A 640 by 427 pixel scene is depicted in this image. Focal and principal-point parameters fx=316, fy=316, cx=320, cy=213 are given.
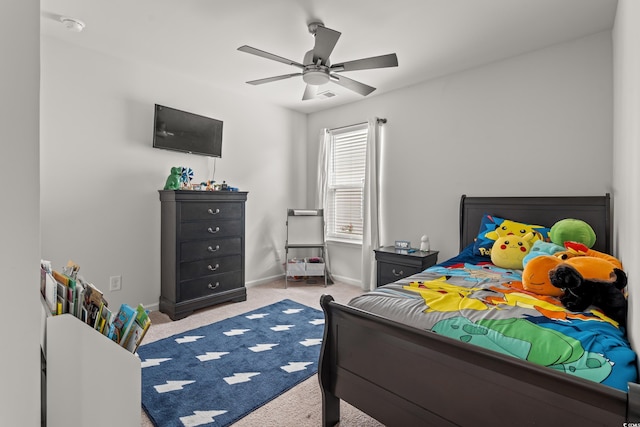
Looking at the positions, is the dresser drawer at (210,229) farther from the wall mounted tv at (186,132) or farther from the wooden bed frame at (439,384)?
the wooden bed frame at (439,384)

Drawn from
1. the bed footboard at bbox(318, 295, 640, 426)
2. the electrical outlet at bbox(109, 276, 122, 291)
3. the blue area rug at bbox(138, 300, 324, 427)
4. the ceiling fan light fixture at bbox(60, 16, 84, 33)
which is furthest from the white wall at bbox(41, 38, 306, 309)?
the bed footboard at bbox(318, 295, 640, 426)

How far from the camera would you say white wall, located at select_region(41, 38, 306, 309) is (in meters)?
2.75

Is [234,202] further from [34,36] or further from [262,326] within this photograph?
[34,36]

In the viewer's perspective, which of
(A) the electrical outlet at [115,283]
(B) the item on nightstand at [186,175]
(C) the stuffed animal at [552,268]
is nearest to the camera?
(C) the stuffed animal at [552,268]

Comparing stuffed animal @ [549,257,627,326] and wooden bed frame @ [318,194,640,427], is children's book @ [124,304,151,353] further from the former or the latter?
stuffed animal @ [549,257,627,326]

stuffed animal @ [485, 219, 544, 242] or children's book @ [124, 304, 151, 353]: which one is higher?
stuffed animal @ [485, 219, 544, 242]

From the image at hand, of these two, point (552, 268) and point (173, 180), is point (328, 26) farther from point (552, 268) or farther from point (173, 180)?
point (552, 268)

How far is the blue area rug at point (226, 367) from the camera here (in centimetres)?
179

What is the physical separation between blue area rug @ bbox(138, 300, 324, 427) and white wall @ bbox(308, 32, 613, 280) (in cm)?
182

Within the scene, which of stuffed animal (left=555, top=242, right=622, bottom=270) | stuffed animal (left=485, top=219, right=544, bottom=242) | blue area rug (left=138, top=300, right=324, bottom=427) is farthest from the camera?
stuffed animal (left=485, top=219, right=544, bottom=242)

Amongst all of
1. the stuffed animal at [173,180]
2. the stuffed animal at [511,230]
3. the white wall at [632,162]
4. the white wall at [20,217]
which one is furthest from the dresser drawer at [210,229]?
the white wall at [632,162]

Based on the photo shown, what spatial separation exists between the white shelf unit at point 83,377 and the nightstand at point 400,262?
264 centimetres

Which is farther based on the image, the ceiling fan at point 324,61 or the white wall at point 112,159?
the white wall at point 112,159

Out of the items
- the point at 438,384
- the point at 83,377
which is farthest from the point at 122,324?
the point at 438,384
